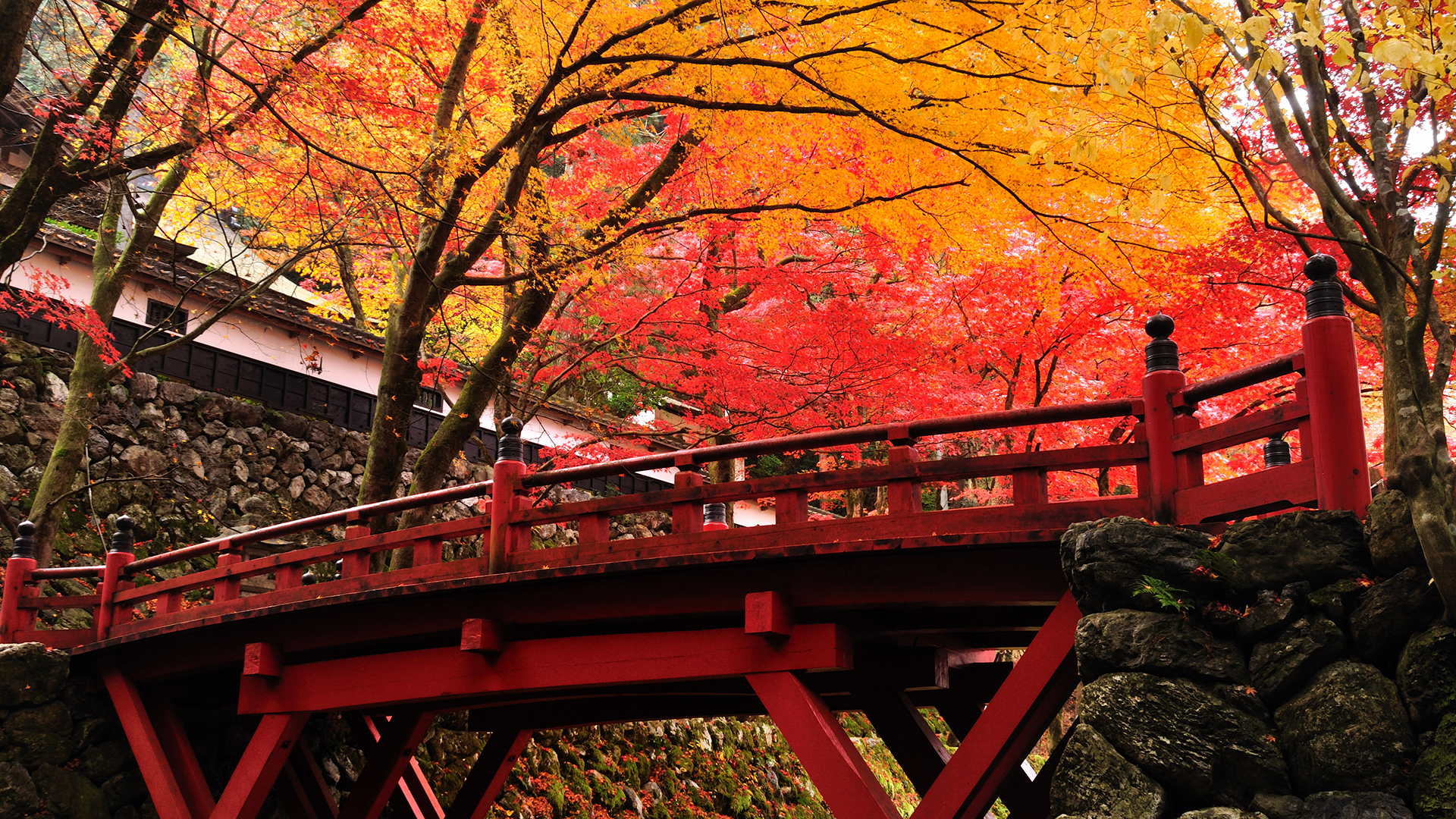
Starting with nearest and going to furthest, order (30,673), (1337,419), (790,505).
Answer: (1337,419)
(790,505)
(30,673)

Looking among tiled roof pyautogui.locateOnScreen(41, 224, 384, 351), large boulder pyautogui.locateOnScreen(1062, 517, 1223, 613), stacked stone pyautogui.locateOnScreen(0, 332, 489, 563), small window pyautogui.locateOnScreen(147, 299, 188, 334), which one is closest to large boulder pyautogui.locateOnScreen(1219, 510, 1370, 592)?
large boulder pyautogui.locateOnScreen(1062, 517, 1223, 613)

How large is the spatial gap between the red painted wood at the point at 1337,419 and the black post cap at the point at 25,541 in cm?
1228

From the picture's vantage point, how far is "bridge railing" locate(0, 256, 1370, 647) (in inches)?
201

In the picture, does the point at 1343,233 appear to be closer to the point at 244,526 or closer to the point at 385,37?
the point at 385,37

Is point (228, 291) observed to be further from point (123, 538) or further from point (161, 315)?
point (123, 538)

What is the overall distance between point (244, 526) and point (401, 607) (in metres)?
9.56

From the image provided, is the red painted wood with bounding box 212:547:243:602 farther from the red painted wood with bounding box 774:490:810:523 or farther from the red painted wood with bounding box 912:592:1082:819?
the red painted wood with bounding box 912:592:1082:819

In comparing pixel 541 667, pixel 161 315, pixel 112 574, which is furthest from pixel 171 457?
pixel 541 667

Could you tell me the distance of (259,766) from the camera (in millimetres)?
9008

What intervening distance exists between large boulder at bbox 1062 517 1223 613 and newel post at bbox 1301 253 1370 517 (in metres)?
0.67

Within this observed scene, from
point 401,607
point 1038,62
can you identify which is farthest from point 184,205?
point 1038,62

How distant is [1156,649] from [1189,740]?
0.44 m

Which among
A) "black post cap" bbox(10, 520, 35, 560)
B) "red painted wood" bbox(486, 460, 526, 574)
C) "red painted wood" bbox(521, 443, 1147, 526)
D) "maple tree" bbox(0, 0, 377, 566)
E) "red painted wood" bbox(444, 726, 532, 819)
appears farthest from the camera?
"red painted wood" bbox(444, 726, 532, 819)

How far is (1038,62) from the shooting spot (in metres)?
8.55
